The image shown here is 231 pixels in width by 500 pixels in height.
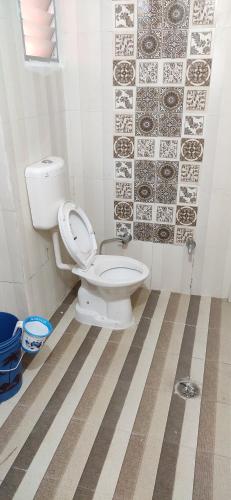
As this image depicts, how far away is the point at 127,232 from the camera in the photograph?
2537 mm

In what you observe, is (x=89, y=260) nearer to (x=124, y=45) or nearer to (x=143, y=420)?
(x=143, y=420)

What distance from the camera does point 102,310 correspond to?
2.26 meters

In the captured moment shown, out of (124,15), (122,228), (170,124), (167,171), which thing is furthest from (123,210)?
(124,15)

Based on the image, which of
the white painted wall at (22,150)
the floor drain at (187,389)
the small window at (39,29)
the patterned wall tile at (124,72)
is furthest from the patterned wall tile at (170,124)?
the floor drain at (187,389)

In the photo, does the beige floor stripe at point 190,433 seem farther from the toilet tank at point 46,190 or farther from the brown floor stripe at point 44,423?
the toilet tank at point 46,190

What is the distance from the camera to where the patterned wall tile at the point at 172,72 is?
2.01m

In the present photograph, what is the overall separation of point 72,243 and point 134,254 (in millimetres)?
712

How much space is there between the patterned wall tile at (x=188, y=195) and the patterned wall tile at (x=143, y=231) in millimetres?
291

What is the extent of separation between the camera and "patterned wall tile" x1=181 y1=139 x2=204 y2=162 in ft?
7.04

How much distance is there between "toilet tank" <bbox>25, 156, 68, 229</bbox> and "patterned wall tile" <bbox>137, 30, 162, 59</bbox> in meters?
0.79

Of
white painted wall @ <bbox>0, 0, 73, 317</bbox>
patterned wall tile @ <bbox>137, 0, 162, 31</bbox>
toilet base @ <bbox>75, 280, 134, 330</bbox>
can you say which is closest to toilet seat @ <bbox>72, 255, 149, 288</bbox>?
toilet base @ <bbox>75, 280, 134, 330</bbox>

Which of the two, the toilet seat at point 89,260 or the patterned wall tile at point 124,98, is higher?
the patterned wall tile at point 124,98

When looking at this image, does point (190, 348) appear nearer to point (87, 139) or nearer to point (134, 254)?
point (134, 254)

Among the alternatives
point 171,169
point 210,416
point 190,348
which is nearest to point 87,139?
point 171,169
